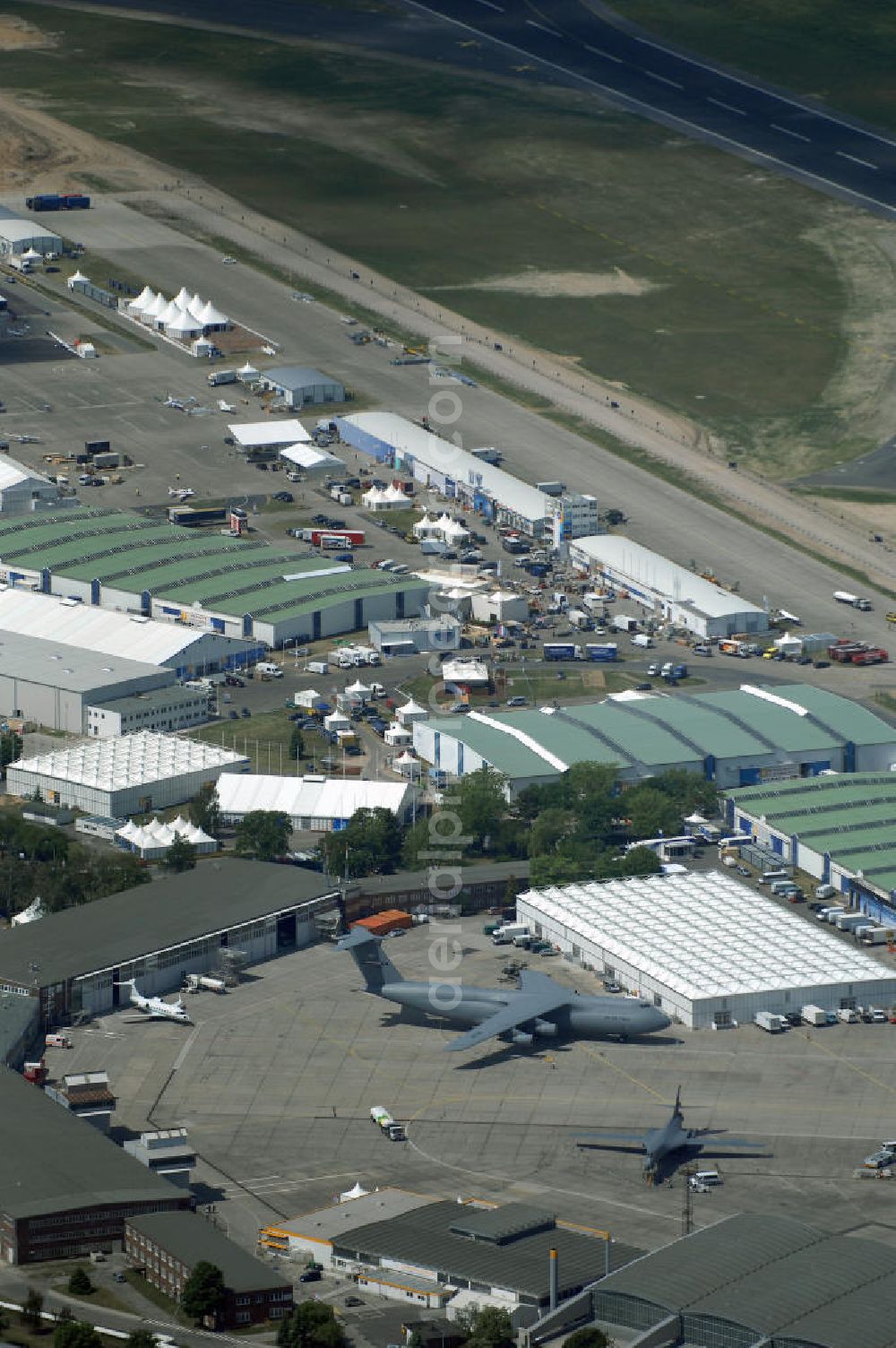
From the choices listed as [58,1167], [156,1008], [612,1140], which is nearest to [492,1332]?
[58,1167]

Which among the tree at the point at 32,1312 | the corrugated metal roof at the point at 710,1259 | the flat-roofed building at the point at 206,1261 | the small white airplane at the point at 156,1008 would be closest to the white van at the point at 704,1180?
the corrugated metal roof at the point at 710,1259

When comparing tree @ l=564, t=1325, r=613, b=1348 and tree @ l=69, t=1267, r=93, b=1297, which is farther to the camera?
tree @ l=69, t=1267, r=93, b=1297

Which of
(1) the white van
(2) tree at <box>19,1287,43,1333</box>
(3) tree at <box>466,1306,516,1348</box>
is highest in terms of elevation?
(3) tree at <box>466,1306,516,1348</box>

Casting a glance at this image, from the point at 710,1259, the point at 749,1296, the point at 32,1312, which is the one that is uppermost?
the point at 749,1296

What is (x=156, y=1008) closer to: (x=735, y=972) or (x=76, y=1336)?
(x=735, y=972)

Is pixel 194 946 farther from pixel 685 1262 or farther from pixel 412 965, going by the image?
pixel 685 1262

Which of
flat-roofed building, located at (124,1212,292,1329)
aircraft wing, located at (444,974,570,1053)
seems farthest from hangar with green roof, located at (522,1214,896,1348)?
aircraft wing, located at (444,974,570,1053)

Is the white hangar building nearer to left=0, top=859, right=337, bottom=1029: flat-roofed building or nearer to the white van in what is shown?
the white van
